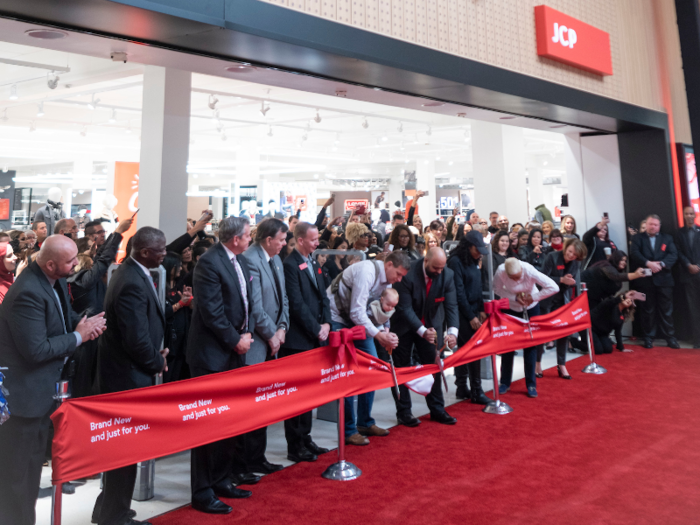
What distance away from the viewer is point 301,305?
152 inches

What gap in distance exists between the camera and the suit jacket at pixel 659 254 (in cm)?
759

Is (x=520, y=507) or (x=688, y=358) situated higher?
(x=688, y=358)

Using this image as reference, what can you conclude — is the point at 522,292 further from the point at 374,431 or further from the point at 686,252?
the point at 686,252

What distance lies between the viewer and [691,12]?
97 cm

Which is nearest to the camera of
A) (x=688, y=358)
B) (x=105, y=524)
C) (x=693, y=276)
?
(x=105, y=524)

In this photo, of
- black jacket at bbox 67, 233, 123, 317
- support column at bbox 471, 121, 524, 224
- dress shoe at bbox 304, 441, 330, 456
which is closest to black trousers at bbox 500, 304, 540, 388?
dress shoe at bbox 304, 441, 330, 456

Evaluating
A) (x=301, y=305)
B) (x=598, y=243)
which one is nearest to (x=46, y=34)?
(x=301, y=305)

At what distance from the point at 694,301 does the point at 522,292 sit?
3.71 meters

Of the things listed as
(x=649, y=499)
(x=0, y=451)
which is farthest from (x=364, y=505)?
(x=0, y=451)

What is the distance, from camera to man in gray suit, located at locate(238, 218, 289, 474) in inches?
141

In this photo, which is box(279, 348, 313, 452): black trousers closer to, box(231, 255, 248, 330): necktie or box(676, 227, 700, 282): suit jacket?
box(231, 255, 248, 330): necktie

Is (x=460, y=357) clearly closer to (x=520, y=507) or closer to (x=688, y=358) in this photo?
(x=520, y=507)

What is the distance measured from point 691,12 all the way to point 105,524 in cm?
314

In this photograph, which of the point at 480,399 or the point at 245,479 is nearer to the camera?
the point at 245,479
